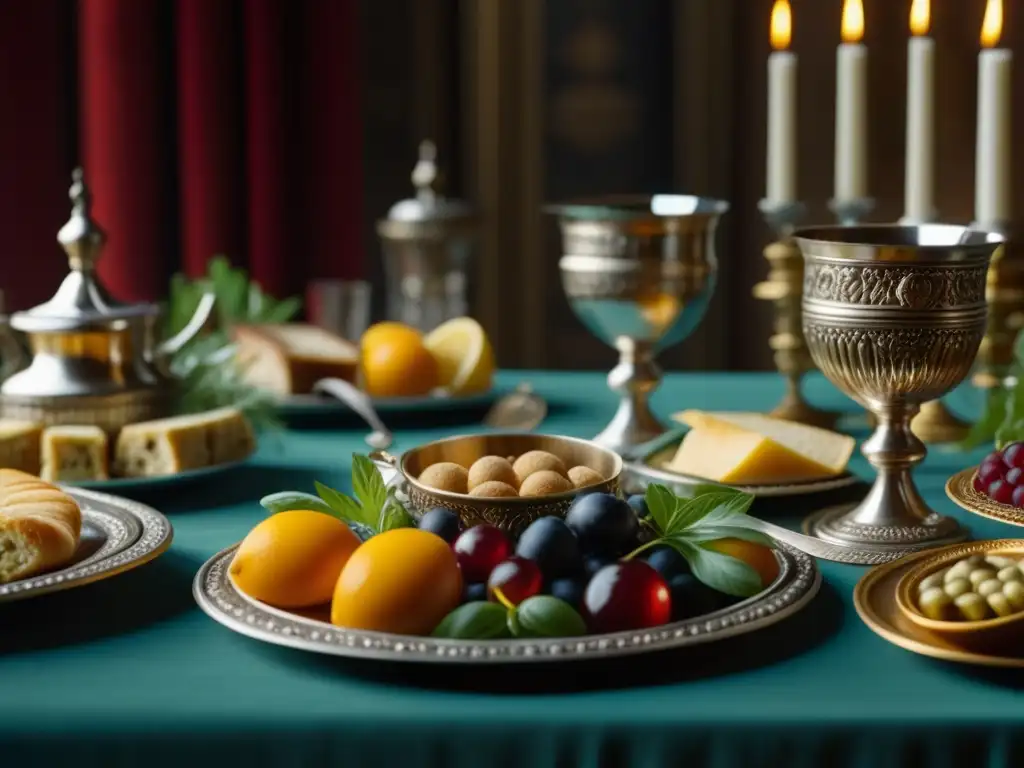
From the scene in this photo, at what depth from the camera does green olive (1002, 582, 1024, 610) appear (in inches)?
29.1

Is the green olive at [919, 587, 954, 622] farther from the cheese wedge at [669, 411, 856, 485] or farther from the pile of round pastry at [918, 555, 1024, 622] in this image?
the cheese wedge at [669, 411, 856, 485]

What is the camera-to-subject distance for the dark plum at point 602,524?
81 cm

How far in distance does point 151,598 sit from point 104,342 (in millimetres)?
406

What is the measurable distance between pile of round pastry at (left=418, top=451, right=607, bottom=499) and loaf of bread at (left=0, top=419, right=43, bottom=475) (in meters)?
0.40

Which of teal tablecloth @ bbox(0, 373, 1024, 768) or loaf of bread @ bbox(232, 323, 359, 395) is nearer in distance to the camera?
teal tablecloth @ bbox(0, 373, 1024, 768)

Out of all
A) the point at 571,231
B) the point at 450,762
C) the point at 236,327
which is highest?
the point at 571,231

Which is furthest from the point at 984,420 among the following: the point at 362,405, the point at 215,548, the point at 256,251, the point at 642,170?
the point at 642,170

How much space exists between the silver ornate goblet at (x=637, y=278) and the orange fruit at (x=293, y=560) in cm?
54

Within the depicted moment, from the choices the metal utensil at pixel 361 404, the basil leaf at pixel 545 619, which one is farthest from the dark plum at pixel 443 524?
the metal utensil at pixel 361 404

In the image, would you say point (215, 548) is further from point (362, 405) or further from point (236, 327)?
point (236, 327)

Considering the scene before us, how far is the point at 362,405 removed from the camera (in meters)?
1.42

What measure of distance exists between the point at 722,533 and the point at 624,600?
0.36ft

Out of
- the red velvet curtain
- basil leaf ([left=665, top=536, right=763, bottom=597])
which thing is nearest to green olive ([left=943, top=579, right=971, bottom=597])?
basil leaf ([left=665, top=536, right=763, bottom=597])

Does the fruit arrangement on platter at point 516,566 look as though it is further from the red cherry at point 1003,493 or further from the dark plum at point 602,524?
the red cherry at point 1003,493
